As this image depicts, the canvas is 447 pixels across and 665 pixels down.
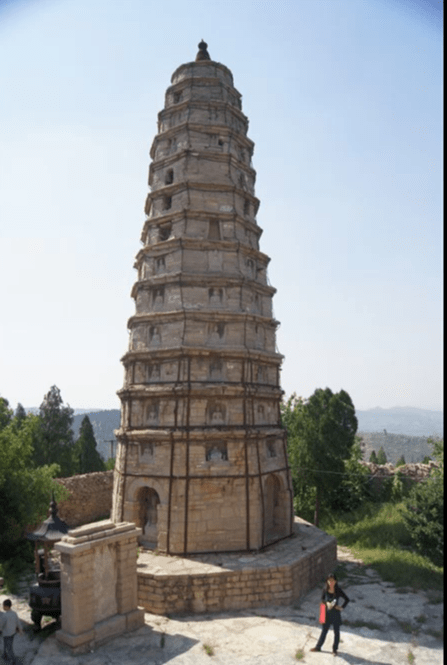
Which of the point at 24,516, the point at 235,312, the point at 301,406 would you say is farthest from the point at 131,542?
the point at 301,406

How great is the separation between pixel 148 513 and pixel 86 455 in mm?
23826

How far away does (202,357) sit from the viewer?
19766 millimetres

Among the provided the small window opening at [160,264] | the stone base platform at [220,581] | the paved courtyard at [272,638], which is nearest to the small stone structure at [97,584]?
the paved courtyard at [272,638]

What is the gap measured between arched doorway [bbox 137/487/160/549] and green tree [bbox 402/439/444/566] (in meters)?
10.7

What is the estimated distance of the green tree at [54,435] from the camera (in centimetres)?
4078

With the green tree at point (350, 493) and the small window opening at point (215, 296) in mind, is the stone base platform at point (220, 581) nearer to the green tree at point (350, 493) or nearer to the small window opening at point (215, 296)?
the small window opening at point (215, 296)

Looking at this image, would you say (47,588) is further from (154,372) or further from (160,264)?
(160,264)

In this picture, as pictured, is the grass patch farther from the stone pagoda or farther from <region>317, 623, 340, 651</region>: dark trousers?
<region>317, 623, 340, 651</region>: dark trousers

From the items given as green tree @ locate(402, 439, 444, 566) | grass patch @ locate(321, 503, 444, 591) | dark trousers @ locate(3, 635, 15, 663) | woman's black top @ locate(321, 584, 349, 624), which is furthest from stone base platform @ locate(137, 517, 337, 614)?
dark trousers @ locate(3, 635, 15, 663)

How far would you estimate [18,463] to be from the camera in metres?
22.2

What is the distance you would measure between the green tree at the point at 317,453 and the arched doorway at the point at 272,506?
774 cm

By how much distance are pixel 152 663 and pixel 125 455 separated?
28.6ft

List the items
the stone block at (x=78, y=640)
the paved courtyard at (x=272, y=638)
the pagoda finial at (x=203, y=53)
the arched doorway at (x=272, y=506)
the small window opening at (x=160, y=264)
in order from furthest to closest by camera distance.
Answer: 1. the pagoda finial at (x=203, y=53)
2. the small window opening at (x=160, y=264)
3. the arched doorway at (x=272, y=506)
4. the stone block at (x=78, y=640)
5. the paved courtyard at (x=272, y=638)

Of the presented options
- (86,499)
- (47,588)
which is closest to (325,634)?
(47,588)
